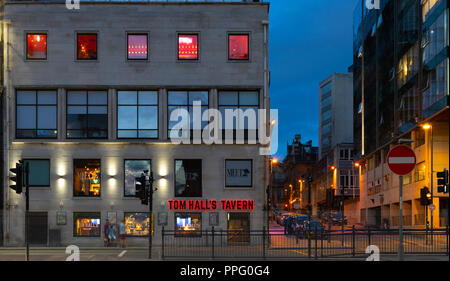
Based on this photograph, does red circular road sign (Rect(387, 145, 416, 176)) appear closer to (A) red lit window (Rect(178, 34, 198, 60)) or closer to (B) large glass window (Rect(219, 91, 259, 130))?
(B) large glass window (Rect(219, 91, 259, 130))

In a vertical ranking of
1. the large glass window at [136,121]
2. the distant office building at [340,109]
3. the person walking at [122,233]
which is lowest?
the person walking at [122,233]

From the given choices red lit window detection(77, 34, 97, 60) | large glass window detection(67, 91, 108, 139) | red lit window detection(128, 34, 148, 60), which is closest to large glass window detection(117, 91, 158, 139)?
large glass window detection(67, 91, 108, 139)

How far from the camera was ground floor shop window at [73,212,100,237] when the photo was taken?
38156 mm

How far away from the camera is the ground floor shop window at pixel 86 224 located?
38156 mm

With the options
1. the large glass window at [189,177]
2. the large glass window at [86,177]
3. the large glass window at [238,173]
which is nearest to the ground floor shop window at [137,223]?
the large glass window at [86,177]

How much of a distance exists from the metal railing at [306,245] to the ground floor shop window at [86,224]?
1274 centimetres

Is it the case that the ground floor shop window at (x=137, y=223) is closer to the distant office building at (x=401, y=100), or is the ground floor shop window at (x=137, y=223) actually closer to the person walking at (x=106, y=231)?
the person walking at (x=106, y=231)

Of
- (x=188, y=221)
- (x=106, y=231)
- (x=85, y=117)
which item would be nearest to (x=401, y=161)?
(x=188, y=221)

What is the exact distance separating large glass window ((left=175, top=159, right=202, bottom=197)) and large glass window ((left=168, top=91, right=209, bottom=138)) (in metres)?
2.39
